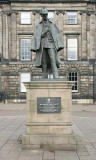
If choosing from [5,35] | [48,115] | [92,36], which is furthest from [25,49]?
[48,115]

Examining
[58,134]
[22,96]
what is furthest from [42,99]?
[22,96]

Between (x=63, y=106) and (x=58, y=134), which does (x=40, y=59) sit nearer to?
(x=63, y=106)

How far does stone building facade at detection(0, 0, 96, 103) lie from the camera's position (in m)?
33.0

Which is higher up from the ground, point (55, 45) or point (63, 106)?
point (55, 45)

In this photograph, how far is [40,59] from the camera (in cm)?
852

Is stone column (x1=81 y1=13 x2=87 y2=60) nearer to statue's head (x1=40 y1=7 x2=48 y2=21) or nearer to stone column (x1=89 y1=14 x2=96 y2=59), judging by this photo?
stone column (x1=89 y1=14 x2=96 y2=59)

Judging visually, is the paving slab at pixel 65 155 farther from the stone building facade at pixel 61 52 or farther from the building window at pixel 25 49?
the building window at pixel 25 49

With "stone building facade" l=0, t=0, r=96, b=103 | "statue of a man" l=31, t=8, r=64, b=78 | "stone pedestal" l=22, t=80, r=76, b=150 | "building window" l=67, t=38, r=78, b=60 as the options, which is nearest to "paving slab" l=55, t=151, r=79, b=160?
"stone pedestal" l=22, t=80, r=76, b=150

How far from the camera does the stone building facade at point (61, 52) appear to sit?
3300cm

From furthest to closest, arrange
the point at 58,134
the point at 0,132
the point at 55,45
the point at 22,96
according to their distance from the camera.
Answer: the point at 22,96 < the point at 0,132 < the point at 55,45 < the point at 58,134

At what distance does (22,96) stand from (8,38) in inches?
312

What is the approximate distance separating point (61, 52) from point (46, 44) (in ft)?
81.5

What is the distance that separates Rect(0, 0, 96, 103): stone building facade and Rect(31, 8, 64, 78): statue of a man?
952 inches

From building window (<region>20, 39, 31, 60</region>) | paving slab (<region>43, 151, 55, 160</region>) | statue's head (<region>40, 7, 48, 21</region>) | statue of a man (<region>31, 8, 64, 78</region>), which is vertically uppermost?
building window (<region>20, 39, 31, 60</region>)
